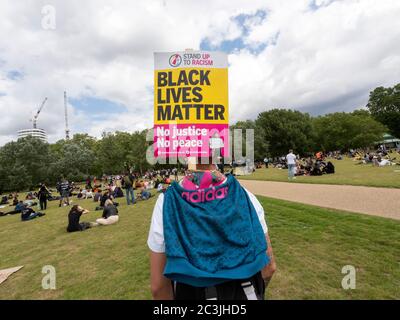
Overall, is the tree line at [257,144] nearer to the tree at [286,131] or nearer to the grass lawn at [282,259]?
the tree at [286,131]

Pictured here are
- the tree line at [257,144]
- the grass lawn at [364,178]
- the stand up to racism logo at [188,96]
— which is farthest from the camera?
the tree line at [257,144]

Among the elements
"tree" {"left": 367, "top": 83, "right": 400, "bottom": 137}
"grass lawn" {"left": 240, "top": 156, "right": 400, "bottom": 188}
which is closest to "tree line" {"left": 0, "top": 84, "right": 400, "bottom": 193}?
"tree" {"left": 367, "top": 83, "right": 400, "bottom": 137}

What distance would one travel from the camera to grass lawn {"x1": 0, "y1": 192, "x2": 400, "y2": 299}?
406 cm

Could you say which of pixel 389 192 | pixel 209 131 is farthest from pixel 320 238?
pixel 389 192

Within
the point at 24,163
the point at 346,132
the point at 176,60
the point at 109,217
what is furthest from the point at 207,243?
the point at 346,132

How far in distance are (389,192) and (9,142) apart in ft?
227

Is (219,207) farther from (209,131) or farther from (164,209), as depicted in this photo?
(209,131)

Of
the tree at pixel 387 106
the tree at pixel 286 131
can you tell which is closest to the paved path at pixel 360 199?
the tree at pixel 286 131

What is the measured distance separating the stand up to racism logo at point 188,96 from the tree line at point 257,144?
51.9 meters

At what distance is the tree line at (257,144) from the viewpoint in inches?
2060

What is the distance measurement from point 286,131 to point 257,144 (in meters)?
10.5

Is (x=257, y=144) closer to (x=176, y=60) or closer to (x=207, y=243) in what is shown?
(x=176, y=60)

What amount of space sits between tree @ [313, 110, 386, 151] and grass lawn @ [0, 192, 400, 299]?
71.6 m

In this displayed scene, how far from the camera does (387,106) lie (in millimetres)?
70250
